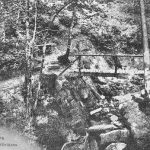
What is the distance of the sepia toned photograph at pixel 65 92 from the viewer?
9.77 m

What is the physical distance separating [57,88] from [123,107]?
348cm

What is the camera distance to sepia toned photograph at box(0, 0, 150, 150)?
9.77 m

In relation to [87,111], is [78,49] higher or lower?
higher

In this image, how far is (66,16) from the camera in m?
17.5

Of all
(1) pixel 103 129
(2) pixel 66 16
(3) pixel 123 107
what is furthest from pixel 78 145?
(2) pixel 66 16

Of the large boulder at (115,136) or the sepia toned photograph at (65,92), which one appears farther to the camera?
the sepia toned photograph at (65,92)

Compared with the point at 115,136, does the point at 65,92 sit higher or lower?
higher

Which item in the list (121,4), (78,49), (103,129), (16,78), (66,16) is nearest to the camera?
(103,129)

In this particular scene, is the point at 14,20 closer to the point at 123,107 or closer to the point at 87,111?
the point at 87,111

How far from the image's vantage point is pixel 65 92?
1198cm

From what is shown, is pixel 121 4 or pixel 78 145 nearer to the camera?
pixel 78 145

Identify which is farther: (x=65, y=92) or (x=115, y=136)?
(x=65, y=92)

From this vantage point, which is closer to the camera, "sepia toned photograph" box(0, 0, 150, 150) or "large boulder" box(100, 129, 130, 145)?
"large boulder" box(100, 129, 130, 145)

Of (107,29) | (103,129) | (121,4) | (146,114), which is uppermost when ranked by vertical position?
(121,4)
